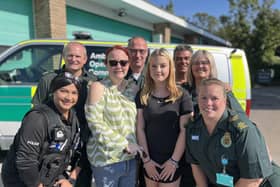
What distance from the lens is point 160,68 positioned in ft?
7.57

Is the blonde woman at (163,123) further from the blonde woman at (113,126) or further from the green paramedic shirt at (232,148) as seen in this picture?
the green paramedic shirt at (232,148)

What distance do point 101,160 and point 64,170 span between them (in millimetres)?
321

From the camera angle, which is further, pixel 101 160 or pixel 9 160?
pixel 101 160

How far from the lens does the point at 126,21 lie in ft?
41.2

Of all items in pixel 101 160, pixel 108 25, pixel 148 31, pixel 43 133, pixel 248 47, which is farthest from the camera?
pixel 248 47

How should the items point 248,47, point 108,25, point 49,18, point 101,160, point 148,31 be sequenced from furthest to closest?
point 248,47
point 148,31
point 108,25
point 49,18
point 101,160

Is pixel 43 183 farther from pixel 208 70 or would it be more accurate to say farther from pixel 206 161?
pixel 208 70

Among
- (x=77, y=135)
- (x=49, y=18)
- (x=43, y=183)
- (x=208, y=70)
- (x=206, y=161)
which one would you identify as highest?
(x=49, y=18)

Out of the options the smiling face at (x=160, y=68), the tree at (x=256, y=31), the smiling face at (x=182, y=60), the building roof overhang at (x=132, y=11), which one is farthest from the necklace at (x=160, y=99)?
the tree at (x=256, y=31)

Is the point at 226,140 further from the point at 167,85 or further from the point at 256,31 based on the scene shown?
the point at 256,31

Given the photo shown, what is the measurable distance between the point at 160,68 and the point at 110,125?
2.08 ft

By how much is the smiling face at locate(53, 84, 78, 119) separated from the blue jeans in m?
0.58

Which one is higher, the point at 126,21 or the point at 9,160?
the point at 126,21

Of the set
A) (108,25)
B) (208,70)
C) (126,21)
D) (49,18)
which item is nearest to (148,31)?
(126,21)
